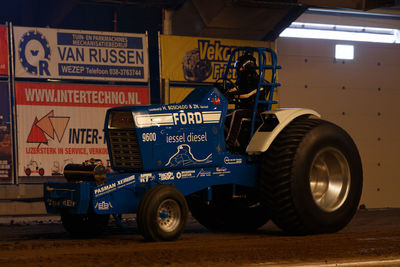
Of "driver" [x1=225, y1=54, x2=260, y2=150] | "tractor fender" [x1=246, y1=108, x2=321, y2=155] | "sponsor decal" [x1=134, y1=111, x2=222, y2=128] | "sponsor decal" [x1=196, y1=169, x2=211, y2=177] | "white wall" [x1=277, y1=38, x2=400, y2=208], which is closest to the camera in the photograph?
"sponsor decal" [x1=134, y1=111, x2=222, y2=128]

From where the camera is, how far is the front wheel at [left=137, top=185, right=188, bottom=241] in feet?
28.1

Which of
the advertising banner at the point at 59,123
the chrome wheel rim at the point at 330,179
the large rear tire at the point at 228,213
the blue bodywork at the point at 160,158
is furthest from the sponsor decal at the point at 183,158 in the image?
the advertising banner at the point at 59,123

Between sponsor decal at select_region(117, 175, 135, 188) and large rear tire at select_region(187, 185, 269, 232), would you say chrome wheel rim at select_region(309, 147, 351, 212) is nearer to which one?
large rear tire at select_region(187, 185, 269, 232)

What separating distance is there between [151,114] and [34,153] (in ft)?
25.8

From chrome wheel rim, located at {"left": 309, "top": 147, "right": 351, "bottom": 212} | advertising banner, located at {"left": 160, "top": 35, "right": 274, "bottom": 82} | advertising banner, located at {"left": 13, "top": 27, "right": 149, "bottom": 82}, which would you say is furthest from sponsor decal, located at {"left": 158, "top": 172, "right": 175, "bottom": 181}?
advertising banner, located at {"left": 160, "top": 35, "right": 274, "bottom": 82}

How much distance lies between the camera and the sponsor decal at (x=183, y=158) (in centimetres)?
919

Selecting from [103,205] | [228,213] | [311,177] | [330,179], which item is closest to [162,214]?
[103,205]

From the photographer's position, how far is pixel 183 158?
929cm

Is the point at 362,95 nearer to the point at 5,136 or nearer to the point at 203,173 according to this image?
the point at 5,136

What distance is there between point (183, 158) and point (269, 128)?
4.20ft

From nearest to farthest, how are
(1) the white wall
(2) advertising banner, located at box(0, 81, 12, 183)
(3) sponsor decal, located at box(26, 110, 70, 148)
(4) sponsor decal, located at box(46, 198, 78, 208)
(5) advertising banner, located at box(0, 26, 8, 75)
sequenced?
(4) sponsor decal, located at box(46, 198, 78, 208) → (2) advertising banner, located at box(0, 81, 12, 183) → (5) advertising banner, located at box(0, 26, 8, 75) → (3) sponsor decal, located at box(26, 110, 70, 148) → (1) the white wall

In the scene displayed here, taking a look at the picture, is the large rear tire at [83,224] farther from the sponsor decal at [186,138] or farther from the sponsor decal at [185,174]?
the sponsor decal at [186,138]

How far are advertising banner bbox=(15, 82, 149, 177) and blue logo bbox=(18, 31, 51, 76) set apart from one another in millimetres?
340

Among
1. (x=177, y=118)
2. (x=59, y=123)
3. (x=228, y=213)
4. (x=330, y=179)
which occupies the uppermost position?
(x=59, y=123)
